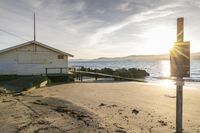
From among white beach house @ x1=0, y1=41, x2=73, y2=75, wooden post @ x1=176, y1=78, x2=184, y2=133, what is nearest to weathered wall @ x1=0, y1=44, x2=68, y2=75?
white beach house @ x1=0, y1=41, x2=73, y2=75

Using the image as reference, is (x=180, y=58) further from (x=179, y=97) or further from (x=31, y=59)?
(x=31, y=59)

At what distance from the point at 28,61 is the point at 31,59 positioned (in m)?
0.39

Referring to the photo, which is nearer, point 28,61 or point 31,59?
point 28,61

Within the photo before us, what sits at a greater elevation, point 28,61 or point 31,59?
point 31,59

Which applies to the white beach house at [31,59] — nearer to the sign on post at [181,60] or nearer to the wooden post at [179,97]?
the wooden post at [179,97]

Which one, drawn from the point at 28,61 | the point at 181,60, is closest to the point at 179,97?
the point at 181,60

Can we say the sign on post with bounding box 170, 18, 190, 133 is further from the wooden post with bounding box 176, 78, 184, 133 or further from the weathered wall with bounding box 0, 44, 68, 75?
the weathered wall with bounding box 0, 44, 68, 75

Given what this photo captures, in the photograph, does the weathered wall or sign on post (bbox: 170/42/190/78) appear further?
the weathered wall

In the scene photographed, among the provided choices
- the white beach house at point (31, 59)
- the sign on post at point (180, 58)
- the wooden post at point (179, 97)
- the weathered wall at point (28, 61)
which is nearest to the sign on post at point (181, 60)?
the sign on post at point (180, 58)

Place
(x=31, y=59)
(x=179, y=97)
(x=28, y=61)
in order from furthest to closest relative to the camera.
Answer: (x=31, y=59) < (x=28, y=61) < (x=179, y=97)

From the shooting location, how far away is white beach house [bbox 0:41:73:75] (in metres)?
24.2

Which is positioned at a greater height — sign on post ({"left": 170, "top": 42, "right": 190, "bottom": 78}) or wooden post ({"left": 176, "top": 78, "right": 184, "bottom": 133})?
sign on post ({"left": 170, "top": 42, "right": 190, "bottom": 78})

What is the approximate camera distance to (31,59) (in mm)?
25094

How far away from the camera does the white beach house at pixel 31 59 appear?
24188mm
